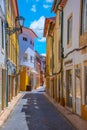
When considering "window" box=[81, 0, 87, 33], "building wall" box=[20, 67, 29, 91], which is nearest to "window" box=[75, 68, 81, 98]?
"window" box=[81, 0, 87, 33]

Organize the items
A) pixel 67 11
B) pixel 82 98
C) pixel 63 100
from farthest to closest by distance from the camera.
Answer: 1. pixel 63 100
2. pixel 67 11
3. pixel 82 98

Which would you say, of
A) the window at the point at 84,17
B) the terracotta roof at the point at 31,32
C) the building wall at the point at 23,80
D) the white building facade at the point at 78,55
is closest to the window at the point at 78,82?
the white building facade at the point at 78,55

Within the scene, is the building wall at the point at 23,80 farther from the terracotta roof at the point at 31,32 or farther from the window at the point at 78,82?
the window at the point at 78,82

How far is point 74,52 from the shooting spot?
59.1 feet

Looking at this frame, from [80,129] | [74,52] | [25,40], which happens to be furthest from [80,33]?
[25,40]

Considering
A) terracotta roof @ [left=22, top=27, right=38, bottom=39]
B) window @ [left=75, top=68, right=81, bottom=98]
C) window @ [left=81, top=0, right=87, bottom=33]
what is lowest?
window @ [left=75, top=68, right=81, bottom=98]

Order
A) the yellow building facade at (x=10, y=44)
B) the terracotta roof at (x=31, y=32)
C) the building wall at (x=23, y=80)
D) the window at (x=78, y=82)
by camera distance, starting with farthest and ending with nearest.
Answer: the terracotta roof at (x=31, y=32), the building wall at (x=23, y=80), the yellow building facade at (x=10, y=44), the window at (x=78, y=82)

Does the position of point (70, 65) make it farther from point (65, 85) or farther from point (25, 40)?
point (25, 40)

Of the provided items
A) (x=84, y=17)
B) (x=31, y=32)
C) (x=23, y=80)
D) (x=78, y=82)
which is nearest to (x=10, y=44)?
(x=78, y=82)

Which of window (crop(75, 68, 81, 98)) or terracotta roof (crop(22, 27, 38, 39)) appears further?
terracotta roof (crop(22, 27, 38, 39))

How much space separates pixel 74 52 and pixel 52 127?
19.4 feet

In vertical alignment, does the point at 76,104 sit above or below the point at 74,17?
below

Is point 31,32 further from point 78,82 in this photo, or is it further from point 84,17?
point 84,17

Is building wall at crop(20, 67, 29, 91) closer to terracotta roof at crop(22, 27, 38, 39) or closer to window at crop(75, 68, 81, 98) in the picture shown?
terracotta roof at crop(22, 27, 38, 39)
